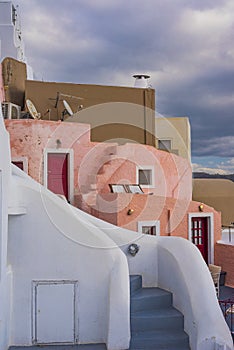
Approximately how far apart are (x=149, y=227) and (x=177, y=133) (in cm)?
988

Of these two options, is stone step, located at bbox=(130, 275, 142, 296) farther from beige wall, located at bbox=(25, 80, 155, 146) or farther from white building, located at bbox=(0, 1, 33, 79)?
white building, located at bbox=(0, 1, 33, 79)

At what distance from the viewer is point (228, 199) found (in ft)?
82.7

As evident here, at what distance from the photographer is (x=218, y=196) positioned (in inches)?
987

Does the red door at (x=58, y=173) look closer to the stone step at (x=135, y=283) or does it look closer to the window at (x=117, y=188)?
the window at (x=117, y=188)

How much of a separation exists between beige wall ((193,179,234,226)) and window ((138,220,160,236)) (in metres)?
11.2

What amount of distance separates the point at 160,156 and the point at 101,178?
2.93m

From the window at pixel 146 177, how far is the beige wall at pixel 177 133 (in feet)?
20.9

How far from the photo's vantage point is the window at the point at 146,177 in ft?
51.4

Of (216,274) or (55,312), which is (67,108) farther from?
(55,312)

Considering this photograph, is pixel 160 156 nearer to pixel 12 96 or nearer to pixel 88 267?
pixel 12 96

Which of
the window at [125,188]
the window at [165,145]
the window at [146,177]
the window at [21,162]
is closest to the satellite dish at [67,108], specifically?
the window at [21,162]

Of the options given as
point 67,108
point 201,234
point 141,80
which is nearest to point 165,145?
point 141,80

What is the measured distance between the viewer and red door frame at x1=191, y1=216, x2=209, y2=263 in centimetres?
1559

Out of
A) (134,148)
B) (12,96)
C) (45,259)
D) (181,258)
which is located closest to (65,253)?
(45,259)
